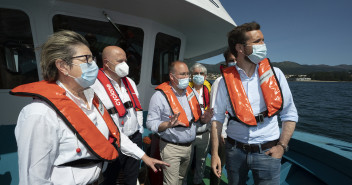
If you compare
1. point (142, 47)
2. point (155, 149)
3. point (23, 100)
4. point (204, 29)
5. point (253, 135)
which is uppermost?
point (204, 29)

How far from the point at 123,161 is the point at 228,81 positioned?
1.49m

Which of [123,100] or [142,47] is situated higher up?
[142,47]

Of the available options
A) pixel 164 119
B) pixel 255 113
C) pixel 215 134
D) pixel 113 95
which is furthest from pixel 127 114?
pixel 255 113

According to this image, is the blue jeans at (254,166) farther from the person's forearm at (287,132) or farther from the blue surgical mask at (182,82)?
the blue surgical mask at (182,82)

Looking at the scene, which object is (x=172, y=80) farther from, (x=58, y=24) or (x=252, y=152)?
(x=58, y=24)

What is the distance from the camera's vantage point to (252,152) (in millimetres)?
1476

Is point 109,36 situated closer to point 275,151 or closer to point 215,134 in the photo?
point 215,134

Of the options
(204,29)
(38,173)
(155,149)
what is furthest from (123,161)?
(204,29)

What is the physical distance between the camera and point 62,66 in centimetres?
106

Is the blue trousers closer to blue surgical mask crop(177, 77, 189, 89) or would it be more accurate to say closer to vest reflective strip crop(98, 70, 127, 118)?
vest reflective strip crop(98, 70, 127, 118)

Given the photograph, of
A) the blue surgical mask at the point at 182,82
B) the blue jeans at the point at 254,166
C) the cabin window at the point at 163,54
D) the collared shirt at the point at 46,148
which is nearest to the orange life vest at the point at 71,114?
the collared shirt at the point at 46,148

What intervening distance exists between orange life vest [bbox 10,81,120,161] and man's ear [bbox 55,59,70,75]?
0.10m

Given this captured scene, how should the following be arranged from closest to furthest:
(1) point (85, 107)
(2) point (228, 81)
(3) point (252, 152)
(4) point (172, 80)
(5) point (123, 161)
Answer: (1) point (85, 107)
(3) point (252, 152)
(2) point (228, 81)
(5) point (123, 161)
(4) point (172, 80)

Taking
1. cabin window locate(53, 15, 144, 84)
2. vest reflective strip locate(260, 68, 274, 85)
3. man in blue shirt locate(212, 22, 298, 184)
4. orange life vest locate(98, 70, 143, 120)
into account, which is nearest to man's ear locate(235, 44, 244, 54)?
man in blue shirt locate(212, 22, 298, 184)
